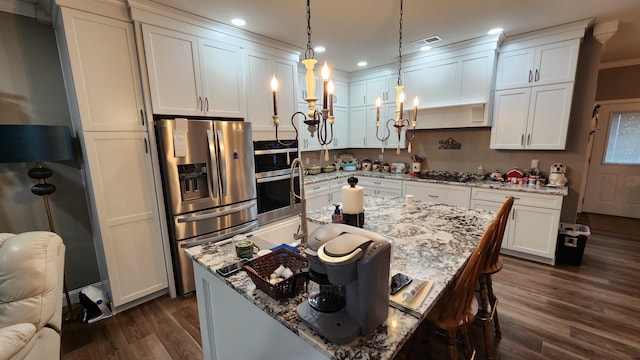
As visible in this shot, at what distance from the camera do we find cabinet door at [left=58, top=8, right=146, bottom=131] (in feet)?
6.26

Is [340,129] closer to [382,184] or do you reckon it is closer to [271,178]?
[382,184]

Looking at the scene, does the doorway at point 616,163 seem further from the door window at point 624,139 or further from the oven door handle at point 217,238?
the oven door handle at point 217,238

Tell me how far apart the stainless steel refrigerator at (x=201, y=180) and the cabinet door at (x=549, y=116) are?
3.29 meters

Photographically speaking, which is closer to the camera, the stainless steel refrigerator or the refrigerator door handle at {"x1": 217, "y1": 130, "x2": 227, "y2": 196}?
the stainless steel refrigerator

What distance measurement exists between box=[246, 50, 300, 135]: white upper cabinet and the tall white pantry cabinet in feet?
3.44

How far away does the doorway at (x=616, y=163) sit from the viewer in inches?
173

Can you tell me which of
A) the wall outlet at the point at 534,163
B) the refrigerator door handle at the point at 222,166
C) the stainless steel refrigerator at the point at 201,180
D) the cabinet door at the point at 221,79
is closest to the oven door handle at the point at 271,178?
the stainless steel refrigerator at the point at 201,180

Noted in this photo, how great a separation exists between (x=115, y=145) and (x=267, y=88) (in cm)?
160

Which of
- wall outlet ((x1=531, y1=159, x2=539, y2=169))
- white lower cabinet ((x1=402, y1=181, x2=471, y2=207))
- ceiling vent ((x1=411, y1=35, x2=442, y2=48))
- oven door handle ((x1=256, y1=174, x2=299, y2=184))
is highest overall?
ceiling vent ((x1=411, y1=35, x2=442, y2=48))

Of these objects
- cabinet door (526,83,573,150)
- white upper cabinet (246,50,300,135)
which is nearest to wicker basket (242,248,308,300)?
white upper cabinet (246,50,300,135)

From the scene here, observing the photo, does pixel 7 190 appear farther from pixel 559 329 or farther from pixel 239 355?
pixel 559 329

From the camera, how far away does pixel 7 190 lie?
7.01 feet

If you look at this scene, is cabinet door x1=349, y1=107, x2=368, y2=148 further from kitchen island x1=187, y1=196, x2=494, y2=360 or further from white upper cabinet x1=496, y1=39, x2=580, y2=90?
kitchen island x1=187, y1=196, x2=494, y2=360

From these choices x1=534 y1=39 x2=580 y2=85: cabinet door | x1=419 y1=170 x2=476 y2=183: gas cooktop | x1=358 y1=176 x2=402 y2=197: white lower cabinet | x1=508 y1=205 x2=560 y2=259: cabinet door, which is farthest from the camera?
x1=358 y1=176 x2=402 y2=197: white lower cabinet
